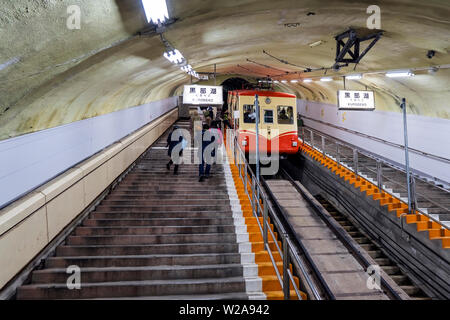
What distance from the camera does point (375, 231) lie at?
25.3 feet

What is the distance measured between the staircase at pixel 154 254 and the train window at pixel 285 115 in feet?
16.9

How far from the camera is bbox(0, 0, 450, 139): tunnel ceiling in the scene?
3006 millimetres

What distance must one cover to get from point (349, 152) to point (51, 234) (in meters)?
11.0

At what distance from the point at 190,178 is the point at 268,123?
413 centimetres

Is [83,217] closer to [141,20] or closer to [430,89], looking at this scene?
[141,20]

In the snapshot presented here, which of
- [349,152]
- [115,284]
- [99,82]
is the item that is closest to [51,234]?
[115,284]

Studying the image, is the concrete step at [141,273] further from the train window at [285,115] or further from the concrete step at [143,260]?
the train window at [285,115]

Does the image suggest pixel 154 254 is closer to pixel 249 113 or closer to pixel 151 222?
pixel 151 222

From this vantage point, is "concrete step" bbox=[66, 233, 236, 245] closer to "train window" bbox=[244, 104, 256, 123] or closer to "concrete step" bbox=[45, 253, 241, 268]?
"concrete step" bbox=[45, 253, 241, 268]

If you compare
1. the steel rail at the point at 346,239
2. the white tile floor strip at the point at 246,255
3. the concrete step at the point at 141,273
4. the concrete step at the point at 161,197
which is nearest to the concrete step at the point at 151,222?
the white tile floor strip at the point at 246,255

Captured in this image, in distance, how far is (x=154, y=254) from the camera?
5.05 m

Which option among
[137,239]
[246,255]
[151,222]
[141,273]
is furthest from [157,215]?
[246,255]

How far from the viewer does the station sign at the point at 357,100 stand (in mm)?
9695

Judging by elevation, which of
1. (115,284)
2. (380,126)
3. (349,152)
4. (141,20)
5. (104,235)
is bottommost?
(115,284)
